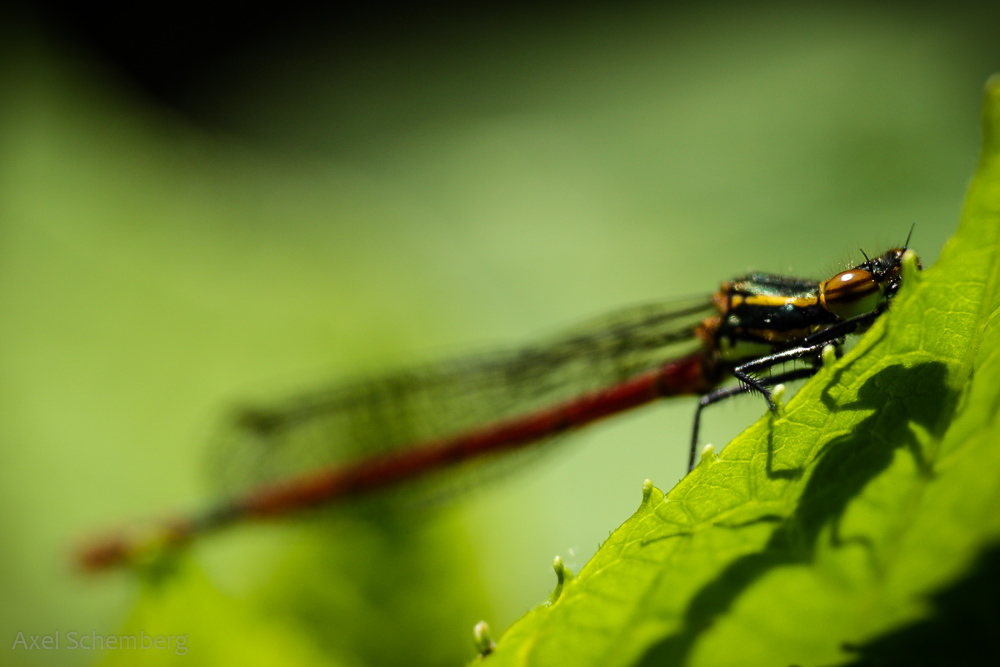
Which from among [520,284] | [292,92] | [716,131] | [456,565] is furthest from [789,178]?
[292,92]

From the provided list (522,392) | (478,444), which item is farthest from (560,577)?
(478,444)

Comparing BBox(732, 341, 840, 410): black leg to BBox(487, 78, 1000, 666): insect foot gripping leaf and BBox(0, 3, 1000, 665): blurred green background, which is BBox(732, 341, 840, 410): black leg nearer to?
BBox(0, 3, 1000, 665): blurred green background

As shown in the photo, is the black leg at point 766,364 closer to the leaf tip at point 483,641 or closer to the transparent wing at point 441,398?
the transparent wing at point 441,398

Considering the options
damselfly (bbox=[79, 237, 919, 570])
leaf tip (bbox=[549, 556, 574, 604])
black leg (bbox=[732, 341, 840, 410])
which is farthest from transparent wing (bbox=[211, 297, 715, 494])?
leaf tip (bbox=[549, 556, 574, 604])

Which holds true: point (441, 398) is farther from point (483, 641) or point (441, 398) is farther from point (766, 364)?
point (483, 641)

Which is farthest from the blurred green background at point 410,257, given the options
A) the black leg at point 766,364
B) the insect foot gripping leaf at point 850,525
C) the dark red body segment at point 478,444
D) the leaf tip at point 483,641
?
the insect foot gripping leaf at point 850,525

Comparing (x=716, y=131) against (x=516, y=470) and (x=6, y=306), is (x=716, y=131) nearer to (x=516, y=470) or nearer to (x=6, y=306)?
(x=516, y=470)
